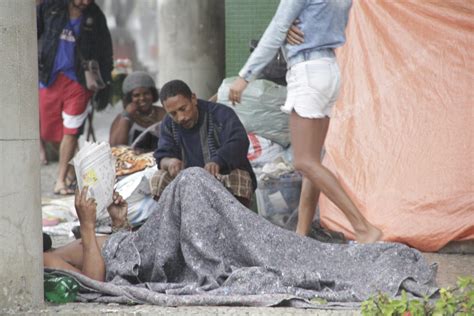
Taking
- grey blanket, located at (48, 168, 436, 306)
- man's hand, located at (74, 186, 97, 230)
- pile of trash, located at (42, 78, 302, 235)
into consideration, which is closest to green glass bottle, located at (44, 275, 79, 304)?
grey blanket, located at (48, 168, 436, 306)

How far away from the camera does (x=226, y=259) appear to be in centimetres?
555

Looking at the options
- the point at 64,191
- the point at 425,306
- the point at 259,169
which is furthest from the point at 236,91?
the point at 64,191

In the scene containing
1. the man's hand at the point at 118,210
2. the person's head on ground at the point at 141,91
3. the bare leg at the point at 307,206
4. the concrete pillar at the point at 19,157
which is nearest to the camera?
the concrete pillar at the point at 19,157

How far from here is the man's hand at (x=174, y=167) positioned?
702 cm

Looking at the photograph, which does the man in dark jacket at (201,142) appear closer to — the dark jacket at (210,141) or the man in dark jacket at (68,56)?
the dark jacket at (210,141)

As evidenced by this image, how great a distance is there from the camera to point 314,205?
6.90 metres

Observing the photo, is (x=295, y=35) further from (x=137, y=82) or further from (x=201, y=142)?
(x=137, y=82)

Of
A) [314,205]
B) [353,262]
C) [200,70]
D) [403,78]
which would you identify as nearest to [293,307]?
[353,262]

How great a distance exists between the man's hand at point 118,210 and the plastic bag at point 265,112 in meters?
2.17

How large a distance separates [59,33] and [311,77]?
11.9ft

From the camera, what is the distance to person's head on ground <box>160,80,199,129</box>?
22.6ft

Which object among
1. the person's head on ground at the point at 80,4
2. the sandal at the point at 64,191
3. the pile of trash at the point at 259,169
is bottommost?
the sandal at the point at 64,191

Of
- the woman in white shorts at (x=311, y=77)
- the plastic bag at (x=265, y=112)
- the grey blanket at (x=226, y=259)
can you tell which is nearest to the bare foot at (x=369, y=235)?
the woman in white shorts at (x=311, y=77)

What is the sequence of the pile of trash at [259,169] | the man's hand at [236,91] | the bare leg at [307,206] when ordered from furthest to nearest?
the pile of trash at [259,169]
the bare leg at [307,206]
the man's hand at [236,91]
